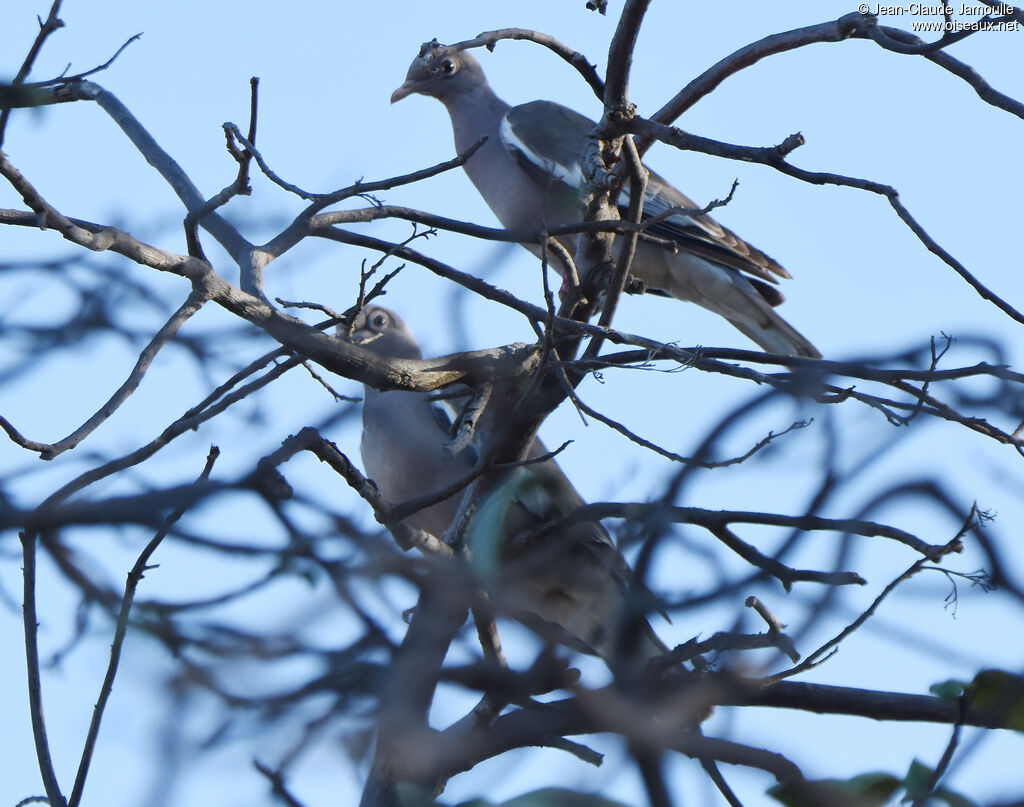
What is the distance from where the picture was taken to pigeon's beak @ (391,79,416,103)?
21.5ft

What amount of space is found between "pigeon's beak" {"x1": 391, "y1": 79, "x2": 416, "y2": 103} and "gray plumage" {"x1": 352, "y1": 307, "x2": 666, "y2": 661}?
167 cm

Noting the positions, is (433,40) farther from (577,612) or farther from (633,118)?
(577,612)

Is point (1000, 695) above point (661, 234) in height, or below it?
below

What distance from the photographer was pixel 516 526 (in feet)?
12.7

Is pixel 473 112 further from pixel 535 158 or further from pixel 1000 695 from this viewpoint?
pixel 1000 695

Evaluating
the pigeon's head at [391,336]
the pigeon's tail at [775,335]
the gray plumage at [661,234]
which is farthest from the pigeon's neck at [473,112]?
the pigeon's tail at [775,335]

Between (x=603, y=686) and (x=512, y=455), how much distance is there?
2443mm

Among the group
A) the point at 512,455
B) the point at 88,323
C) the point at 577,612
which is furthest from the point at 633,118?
the point at 577,612

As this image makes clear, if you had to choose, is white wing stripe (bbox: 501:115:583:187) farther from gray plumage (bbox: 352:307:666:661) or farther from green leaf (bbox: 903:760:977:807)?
green leaf (bbox: 903:760:977:807)

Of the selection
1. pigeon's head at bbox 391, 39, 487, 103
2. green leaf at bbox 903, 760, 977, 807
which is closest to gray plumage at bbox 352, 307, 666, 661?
green leaf at bbox 903, 760, 977, 807

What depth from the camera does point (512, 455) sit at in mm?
3178

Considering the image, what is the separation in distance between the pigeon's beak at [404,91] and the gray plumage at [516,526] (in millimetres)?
1675

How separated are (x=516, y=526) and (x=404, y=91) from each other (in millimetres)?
3528

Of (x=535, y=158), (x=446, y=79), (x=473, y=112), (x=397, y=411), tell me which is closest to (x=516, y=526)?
(x=397, y=411)
